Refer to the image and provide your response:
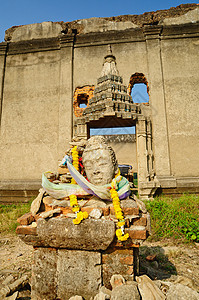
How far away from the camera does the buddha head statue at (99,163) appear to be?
6.88 feet

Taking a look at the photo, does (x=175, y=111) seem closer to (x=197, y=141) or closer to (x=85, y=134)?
(x=197, y=141)

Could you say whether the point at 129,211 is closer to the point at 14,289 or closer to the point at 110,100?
the point at 14,289

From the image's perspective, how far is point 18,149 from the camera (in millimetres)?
7129

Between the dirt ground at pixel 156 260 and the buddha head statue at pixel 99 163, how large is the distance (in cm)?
137

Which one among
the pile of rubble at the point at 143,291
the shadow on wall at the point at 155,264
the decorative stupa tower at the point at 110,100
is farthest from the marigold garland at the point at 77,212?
the decorative stupa tower at the point at 110,100

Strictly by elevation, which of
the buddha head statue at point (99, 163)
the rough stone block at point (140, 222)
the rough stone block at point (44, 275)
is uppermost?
the buddha head statue at point (99, 163)

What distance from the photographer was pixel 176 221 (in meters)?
3.69

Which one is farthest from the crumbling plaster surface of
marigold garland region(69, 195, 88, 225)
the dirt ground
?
marigold garland region(69, 195, 88, 225)

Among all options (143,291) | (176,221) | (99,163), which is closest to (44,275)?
(143,291)

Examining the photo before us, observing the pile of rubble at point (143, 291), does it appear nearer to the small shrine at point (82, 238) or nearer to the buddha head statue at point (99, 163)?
the small shrine at point (82, 238)

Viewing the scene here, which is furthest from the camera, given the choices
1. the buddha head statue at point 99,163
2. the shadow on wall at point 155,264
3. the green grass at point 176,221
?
the green grass at point 176,221

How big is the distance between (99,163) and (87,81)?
5838 millimetres

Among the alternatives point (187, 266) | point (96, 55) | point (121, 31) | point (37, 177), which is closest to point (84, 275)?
point (187, 266)

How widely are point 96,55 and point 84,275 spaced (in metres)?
7.42
